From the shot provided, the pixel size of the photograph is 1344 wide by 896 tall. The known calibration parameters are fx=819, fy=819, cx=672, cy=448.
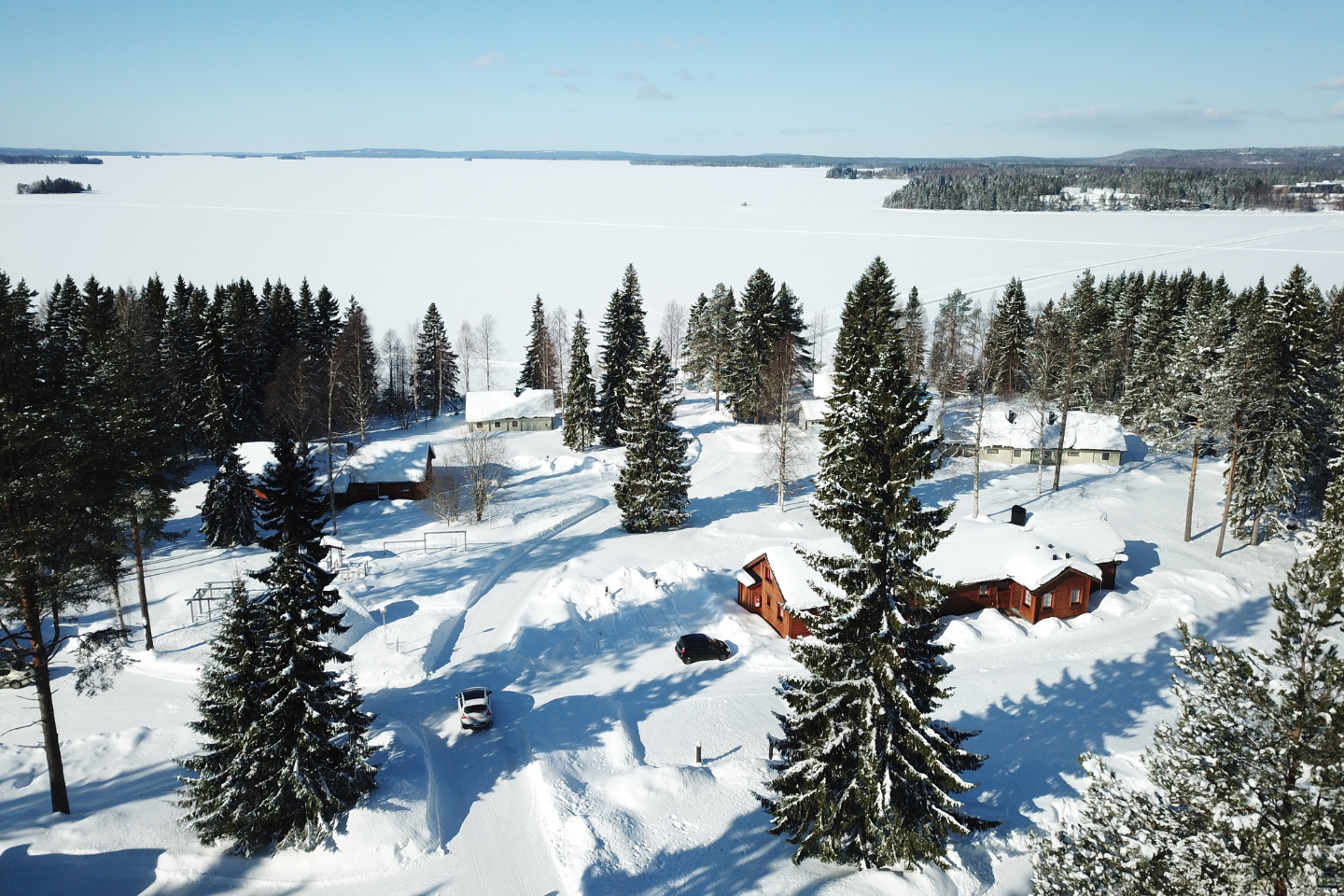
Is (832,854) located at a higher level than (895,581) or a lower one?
lower

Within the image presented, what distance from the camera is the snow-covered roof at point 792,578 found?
31156 mm

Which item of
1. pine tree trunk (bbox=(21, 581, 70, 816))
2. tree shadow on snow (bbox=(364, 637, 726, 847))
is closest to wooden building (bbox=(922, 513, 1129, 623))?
tree shadow on snow (bbox=(364, 637, 726, 847))

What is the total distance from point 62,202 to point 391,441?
193 m

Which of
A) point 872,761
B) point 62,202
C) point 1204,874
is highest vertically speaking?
point 62,202

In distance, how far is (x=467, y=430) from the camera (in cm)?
6762

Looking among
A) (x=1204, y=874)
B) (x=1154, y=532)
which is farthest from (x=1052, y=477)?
(x=1204, y=874)

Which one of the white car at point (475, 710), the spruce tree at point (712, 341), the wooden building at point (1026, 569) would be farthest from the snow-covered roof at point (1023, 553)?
the spruce tree at point (712, 341)

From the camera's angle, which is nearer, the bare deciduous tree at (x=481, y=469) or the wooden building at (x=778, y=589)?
the wooden building at (x=778, y=589)

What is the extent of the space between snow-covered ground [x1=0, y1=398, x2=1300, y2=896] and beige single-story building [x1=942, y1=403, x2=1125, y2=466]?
7.00 m

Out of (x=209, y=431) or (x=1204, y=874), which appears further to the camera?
(x=209, y=431)

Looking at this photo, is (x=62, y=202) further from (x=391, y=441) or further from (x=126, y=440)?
(x=126, y=440)

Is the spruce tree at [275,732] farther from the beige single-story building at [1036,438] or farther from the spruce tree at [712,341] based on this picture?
the spruce tree at [712,341]

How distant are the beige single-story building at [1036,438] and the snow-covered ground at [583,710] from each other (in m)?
7.00

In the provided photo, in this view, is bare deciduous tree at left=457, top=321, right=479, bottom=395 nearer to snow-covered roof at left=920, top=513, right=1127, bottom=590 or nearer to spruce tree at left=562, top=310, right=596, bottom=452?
spruce tree at left=562, top=310, right=596, bottom=452
